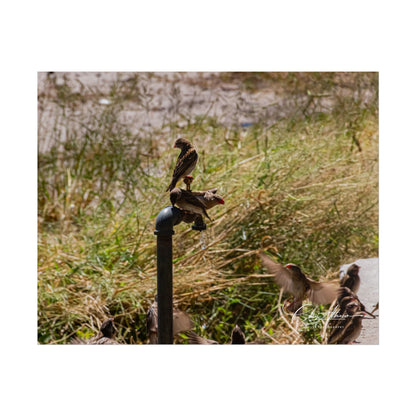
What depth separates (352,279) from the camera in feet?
9.61

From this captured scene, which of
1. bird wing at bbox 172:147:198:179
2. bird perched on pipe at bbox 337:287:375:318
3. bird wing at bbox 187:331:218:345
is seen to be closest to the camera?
bird wing at bbox 172:147:198:179

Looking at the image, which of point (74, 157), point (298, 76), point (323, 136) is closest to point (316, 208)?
point (323, 136)

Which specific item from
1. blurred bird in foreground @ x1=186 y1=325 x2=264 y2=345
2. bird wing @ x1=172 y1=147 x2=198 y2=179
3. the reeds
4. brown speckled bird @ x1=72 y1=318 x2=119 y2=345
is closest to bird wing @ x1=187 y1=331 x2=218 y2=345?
blurred bird in foreground @ x1=186 y1=325 x2=264 y2=345

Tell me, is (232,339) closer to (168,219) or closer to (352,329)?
(352,329)

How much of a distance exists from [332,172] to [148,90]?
48.1 inches

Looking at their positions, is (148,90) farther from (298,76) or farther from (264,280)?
→ (264,280)

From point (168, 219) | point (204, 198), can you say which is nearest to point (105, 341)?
point (168, 219)

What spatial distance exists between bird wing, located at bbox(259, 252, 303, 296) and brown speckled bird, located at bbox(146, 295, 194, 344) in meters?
0.49

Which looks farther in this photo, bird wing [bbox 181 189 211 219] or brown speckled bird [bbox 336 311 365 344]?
brown speckled bird [bbox 336 311 365 344]

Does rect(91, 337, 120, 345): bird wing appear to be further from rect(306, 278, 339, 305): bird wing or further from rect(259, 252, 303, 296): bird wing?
rect(306, 278, 339, 305): bird wing

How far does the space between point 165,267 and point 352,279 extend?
1209mm

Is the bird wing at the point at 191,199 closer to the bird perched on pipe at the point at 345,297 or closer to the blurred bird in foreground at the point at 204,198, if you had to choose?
the blurred bird in foreground at the point at 204,198

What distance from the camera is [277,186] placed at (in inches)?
122

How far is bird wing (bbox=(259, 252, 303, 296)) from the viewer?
2738 mm
